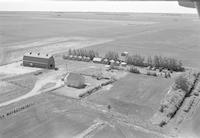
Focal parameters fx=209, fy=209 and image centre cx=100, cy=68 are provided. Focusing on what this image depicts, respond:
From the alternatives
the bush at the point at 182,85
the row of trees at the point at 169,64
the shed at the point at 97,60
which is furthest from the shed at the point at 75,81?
the row of trees at the point at 169,64

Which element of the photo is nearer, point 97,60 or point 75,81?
point 75,81

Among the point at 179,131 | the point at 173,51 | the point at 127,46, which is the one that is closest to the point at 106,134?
the point at 179,131

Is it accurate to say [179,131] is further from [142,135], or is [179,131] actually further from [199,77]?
[199,77]

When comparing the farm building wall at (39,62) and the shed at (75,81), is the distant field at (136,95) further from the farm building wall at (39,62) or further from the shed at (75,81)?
the farm building wall at (39,62)

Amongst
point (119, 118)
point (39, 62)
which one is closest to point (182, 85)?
point (119, 118)

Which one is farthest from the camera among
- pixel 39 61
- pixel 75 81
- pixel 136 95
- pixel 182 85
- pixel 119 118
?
pixel 39 61

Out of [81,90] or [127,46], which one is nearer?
[81,90]

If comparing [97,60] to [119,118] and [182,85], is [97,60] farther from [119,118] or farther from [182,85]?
[119,118]

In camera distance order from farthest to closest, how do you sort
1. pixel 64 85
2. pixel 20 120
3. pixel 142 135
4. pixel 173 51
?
1. pixel 173 51
2. pixel 64 85
3. pixel 20 120
4. pixel 142 135
